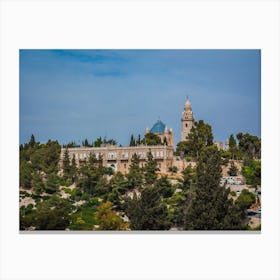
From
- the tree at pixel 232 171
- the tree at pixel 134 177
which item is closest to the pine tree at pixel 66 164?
the tree at pixel 134 177

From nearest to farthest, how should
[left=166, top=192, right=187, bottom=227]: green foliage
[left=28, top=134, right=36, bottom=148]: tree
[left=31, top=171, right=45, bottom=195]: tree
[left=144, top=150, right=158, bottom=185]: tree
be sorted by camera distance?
[left=166, top=192, right=187, bottom=227]: green foliage, [left=28, top=134, right=36, bottom=148]: tree, [left=31, top=171, right=45, bottom=195]: tree, [left=144, top=150, right=158, bottom=185]: tree

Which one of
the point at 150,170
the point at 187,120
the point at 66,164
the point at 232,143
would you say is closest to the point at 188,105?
the point at 187,120

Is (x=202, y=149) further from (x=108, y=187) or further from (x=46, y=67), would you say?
(x=46, y=67)

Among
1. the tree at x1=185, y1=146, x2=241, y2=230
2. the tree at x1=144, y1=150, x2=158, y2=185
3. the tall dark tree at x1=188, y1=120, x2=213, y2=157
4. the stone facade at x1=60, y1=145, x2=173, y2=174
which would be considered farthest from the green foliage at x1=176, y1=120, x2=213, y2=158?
the tree at x1=185, y1=146, x2=241, y2=230

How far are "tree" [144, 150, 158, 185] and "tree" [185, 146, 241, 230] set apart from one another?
7.44 feet

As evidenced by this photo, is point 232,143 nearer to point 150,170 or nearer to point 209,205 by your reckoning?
point 150,170

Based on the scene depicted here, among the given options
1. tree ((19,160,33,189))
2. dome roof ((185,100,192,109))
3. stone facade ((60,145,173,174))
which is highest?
dome roof ((185,100,192,109))

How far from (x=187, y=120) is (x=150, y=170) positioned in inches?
90.4

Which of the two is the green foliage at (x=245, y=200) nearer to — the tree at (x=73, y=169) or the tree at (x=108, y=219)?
the tree at (x=108, y=219)

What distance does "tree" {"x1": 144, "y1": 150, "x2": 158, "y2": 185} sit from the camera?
1773cm

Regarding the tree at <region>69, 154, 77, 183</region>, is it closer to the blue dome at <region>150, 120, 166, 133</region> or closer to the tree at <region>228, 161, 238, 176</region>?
the blue dome at <region>150, 120, 166, 133</region>

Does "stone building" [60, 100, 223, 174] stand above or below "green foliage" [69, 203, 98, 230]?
above
